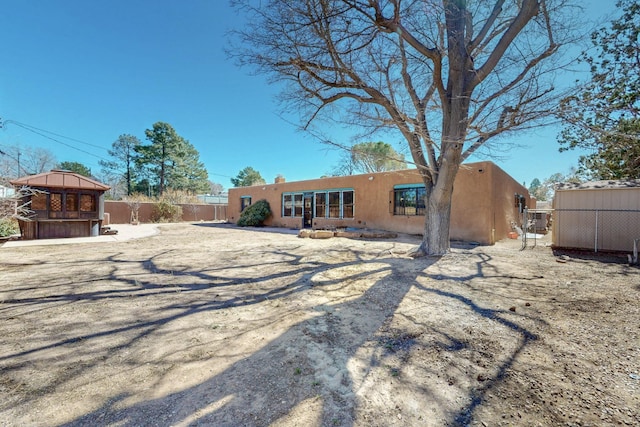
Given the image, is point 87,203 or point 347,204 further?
point 347,204

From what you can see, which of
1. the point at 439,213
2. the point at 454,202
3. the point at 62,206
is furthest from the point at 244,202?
the point at 439,213

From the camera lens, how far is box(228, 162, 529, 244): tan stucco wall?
8.98 metres

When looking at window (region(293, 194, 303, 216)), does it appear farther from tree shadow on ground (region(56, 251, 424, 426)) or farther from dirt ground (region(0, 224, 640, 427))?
tree shadow on ground (region(56, 251, 424, 426))

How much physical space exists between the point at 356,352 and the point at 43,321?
3.29 metres

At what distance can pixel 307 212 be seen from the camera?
14.8m

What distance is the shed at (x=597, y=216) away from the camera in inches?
272

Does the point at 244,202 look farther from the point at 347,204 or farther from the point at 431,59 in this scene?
the point at 431,59

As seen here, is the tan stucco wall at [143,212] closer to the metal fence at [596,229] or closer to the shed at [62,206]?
the shed at [62,206]

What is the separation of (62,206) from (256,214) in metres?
8.79

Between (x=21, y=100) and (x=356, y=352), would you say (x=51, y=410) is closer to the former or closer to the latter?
(x=356, y=352)

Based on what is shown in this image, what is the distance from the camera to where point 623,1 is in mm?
8422

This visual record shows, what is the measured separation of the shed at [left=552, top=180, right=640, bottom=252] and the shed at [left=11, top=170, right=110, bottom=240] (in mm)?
16466

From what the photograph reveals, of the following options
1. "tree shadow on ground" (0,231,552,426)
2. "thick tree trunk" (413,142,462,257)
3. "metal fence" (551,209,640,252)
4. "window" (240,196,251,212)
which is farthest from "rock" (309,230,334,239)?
"window" (240,196,251,212)

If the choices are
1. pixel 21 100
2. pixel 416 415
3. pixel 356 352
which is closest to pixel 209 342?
pixel 356 352
